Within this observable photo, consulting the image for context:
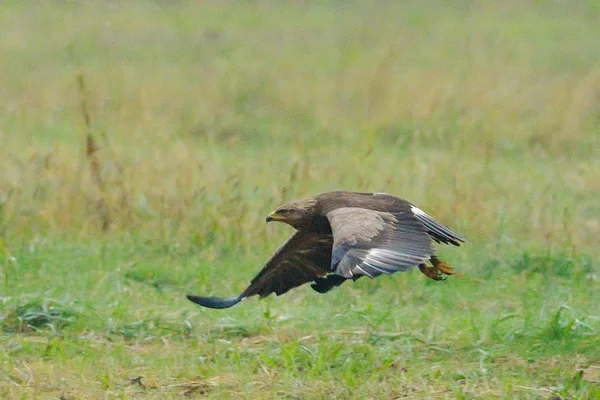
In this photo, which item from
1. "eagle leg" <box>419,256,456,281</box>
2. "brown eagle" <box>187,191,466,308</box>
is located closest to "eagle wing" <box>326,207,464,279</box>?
"brown eagle" <box>187,191,466,308</box>

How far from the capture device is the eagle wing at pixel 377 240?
15.7ft

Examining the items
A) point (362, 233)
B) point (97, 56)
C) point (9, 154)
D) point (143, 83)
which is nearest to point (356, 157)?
point (9, 154)

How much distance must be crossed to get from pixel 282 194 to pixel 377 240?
103 inches

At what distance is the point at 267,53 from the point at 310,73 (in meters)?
1.20

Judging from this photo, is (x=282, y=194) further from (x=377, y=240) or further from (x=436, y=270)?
(x=377, y=240)

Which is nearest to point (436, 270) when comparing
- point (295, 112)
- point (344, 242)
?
point (344, 242)

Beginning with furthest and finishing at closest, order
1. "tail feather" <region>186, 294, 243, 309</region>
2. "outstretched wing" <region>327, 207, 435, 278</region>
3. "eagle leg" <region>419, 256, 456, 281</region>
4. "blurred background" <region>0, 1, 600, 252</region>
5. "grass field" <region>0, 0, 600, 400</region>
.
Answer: "blurred background" <region>0, 1, 600, 252</region> → "eagle leg" <region>419, 256, 456, 281</region> → "grass field" <region>0, 0, 600, 400</region> → "tail feather" <region>186, 294, 243, 309</region> → "outstretched wing" <region>327, 207, 435, 278</region>

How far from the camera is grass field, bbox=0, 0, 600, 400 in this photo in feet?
18.3

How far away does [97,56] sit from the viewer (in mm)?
13367

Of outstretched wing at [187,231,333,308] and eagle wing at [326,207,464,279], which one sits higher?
eagle wing at [326,207,464,279]

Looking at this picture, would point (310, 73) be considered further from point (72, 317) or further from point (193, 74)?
point (72, 317)

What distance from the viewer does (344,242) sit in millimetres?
4965

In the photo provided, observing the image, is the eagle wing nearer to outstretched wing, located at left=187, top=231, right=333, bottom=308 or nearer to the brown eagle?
the brown eagle

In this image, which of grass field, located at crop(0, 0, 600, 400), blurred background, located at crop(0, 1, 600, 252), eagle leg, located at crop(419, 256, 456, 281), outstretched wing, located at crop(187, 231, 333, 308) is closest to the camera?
grass field, located at crop(0, 0, 600, 400)
